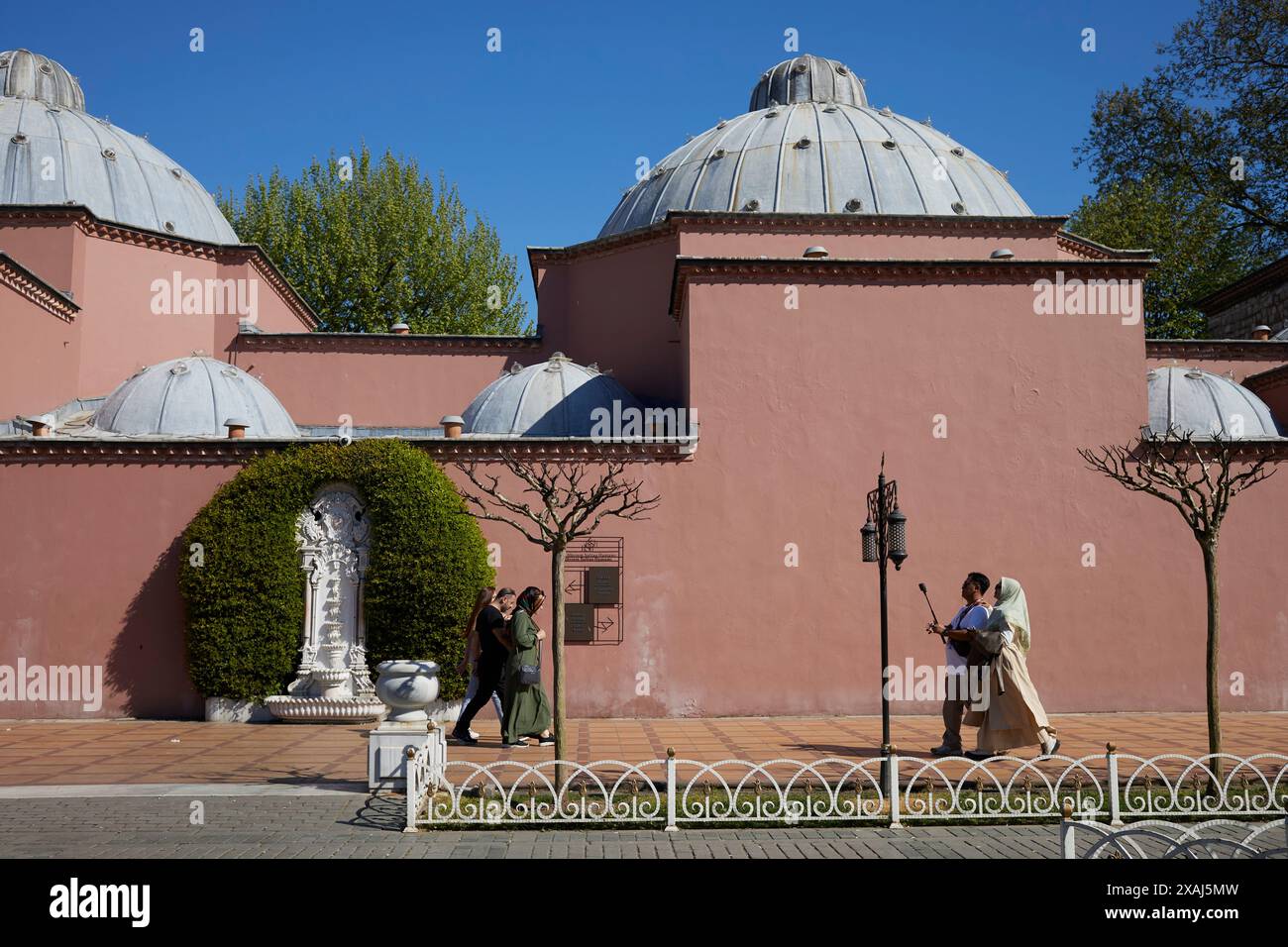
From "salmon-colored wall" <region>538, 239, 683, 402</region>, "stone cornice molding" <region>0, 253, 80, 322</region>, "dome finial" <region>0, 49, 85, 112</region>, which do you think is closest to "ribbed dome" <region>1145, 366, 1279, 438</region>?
"salmon-colored wall" <region>538, 239, 683, 402</region>

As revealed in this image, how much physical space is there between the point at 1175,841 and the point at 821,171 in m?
17.1

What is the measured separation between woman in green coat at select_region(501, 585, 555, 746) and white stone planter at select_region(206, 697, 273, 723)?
4324mm

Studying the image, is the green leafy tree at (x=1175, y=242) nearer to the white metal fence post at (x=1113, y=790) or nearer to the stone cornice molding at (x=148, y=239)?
the stone cornice molding at (x=148, y=239)

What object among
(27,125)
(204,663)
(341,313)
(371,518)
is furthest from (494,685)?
(341,313)

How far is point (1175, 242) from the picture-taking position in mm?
26500

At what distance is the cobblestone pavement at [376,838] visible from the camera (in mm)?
6250

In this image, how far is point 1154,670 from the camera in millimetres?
14102

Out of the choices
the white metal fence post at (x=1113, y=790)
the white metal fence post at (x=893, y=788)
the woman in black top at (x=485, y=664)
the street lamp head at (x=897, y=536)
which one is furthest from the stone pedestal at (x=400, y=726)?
the white metal fence post at (x=1113, y=790)

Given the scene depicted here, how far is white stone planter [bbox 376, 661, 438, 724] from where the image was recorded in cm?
848

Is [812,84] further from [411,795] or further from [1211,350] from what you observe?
[411,795]

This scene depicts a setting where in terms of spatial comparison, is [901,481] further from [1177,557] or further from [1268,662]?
[1268,662]

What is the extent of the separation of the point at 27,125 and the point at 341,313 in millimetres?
9787

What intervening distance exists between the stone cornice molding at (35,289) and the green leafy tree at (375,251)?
441 inches

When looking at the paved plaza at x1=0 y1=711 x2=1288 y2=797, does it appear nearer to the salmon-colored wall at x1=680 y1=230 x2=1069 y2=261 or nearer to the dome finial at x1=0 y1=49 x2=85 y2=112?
the salmon-colored wall at x1=680 y1=230 x2=1069 y2=261
